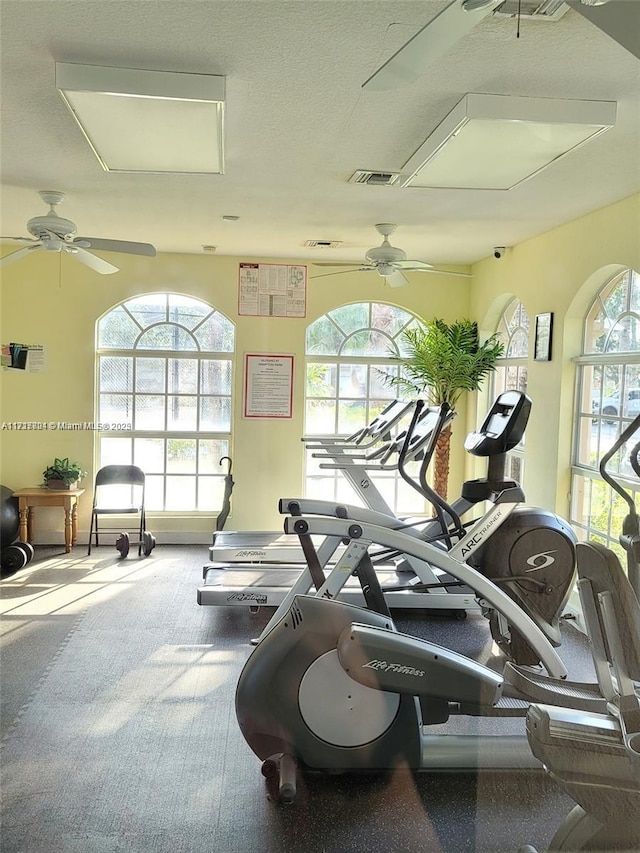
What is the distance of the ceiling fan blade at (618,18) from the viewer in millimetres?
1615

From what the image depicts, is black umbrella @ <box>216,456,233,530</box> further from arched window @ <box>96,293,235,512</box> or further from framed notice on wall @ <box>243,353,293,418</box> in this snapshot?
framed notice on wall @ <box>243,353,293,418</box>

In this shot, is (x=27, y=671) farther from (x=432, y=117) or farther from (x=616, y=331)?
(x=616, y=331)

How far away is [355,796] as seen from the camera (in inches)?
103

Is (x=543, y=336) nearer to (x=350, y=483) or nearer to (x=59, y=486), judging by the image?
(x=350, y=483)

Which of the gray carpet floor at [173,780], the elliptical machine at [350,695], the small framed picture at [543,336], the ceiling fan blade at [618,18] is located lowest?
the gray carpet floor at [173,780]

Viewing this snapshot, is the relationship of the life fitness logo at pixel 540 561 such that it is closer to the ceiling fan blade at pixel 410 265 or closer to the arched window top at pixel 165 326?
the ceiling fan blade at pixel 410 265

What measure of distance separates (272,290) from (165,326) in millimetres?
1108

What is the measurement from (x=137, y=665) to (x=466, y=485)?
218 centimetres

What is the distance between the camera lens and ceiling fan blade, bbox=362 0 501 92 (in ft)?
5.14

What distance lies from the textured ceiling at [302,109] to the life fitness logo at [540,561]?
209 cm

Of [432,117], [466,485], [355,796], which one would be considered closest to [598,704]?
[355,796]

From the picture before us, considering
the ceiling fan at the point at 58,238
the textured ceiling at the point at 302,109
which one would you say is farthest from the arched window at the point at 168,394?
the ceiling fan at the point at 58,238

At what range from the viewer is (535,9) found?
1.98 m

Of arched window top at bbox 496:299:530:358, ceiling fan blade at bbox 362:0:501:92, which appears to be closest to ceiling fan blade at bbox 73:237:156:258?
ceiling fan blade at bbox 362:0:501:92
